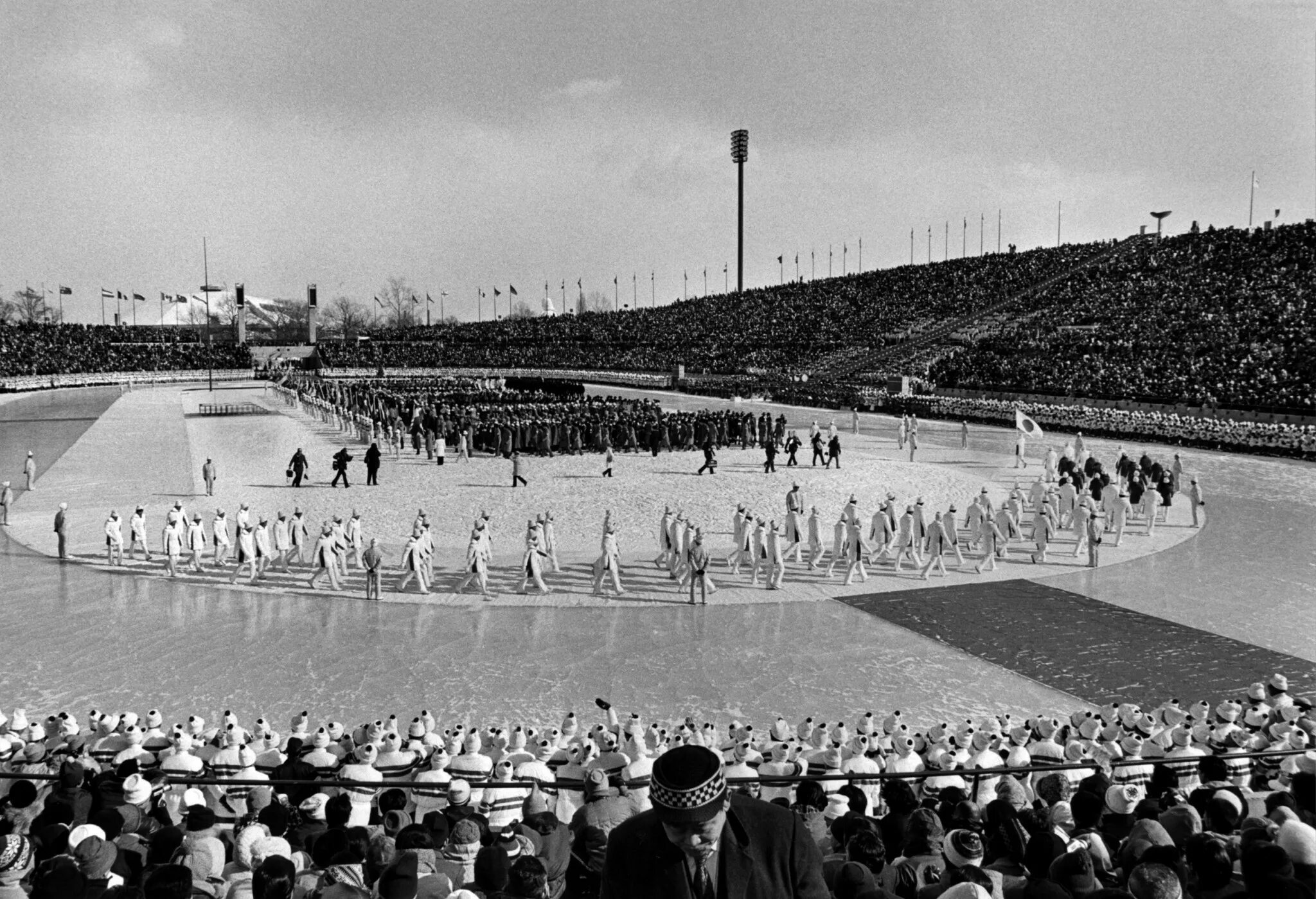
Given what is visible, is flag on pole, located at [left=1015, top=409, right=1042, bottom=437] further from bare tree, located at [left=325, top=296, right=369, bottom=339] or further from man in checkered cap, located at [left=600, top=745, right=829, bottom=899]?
bare tree, located at [left=325, top=296, right=369, bottom=339]

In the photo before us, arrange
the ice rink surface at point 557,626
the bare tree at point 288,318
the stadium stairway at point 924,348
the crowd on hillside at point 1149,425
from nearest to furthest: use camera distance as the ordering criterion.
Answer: the ice rink surface at point 557,626, the crowd on hillside at point 1149,425, the stadium stairway at point 924,348, the bare tree at point 288,318

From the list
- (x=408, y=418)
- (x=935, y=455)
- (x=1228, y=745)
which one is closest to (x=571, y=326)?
(x=408, y=418)

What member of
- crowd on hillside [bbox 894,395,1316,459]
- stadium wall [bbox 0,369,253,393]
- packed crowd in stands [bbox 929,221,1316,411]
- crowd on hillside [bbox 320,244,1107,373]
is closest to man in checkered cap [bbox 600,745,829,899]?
crowd on hillside [bbox 894,395,1316,459]

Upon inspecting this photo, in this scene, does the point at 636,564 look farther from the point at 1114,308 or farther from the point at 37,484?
the point at 1114,308

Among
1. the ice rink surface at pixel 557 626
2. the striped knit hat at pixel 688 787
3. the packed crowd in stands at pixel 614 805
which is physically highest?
the striped knit hat at pixel 688 787

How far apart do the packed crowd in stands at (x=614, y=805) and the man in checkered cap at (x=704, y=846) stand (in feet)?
0.05

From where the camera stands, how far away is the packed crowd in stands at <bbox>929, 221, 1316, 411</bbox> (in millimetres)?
42781

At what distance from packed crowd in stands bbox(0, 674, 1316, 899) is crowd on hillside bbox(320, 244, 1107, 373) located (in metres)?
63.9

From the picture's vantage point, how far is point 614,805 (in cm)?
529

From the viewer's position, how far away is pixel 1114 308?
60812 mm

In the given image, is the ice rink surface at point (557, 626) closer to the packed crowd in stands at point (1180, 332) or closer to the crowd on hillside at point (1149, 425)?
the crowd on hillside at point (1149, 425)

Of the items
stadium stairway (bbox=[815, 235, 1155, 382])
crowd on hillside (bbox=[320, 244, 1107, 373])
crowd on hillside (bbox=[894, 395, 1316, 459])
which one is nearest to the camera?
crowd on hillside (bbox=[894, 395, 1316, 459])

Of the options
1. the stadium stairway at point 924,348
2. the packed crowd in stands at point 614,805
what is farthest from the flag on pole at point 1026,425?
the stadium stairway at point 924,348

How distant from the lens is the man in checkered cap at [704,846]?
7.84 feet
